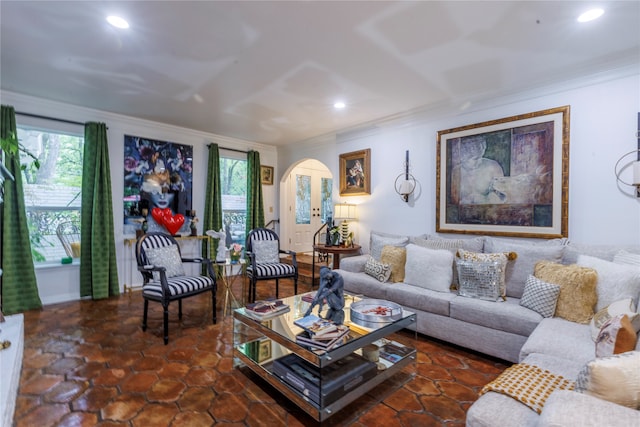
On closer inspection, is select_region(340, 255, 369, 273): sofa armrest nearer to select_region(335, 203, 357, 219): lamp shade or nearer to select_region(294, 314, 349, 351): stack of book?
select_region(335, 203, 357, 219): lamp shade

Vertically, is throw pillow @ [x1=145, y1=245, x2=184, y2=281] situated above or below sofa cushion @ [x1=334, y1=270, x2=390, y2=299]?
above

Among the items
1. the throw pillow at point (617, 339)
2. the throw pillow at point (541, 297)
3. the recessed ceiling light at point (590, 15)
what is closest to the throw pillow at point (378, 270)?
the throw pillow at point (541, 297)

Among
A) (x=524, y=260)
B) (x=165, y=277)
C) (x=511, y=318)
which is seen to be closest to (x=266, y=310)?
(x=165, y=277)

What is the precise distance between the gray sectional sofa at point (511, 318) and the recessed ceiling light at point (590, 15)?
171 centimetres

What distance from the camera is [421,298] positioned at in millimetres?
2809

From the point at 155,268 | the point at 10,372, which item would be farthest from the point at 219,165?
the point at 10,372

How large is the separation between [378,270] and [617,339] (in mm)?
2107

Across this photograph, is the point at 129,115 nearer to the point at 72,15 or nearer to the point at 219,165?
the point at 219,165

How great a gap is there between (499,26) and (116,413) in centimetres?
353

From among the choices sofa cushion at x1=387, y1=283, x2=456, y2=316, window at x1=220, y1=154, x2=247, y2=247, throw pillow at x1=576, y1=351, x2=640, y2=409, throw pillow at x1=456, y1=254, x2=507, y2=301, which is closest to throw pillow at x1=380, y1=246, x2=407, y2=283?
sofa cushion at x1=387, y1=283, x2=456, y2=316

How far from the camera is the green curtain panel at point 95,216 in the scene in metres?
3.86

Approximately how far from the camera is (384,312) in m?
2.21

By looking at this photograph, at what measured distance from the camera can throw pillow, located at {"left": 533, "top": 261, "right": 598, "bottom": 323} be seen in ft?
6.95

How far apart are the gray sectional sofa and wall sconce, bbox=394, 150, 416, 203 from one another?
2.17 feet
